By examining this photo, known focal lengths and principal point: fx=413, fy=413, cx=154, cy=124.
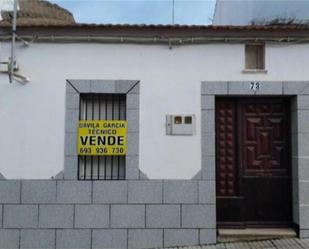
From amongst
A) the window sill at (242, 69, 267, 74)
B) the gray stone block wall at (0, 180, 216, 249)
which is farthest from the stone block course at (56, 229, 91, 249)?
→ the window sill at (242, 69, 267, 74)

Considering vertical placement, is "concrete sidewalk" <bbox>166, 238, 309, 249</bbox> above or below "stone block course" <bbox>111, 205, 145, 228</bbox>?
below

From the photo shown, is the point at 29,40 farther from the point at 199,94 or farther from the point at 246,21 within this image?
the point at 246,21

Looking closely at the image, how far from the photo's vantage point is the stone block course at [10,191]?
663 centimetres

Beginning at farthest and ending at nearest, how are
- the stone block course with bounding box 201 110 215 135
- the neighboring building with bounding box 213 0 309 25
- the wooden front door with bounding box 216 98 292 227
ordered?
the neighboring building with bounding box 213 0 309 25, the wooden front door with bounding box 216 98 292 227, the stone block course with bounding box 201 110 215 135

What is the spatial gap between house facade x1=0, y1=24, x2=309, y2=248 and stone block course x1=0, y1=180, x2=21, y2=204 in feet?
0.05

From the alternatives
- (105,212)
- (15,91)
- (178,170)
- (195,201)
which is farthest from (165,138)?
(15,91)

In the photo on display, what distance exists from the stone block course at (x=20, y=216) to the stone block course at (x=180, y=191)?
2114mm

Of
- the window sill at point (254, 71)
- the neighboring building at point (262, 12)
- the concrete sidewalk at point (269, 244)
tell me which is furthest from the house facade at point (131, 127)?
the neighboring building at point (262, 12)

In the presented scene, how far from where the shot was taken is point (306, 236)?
6.61 metres

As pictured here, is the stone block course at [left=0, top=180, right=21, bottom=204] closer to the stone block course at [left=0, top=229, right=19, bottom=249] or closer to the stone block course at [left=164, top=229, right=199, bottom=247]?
the stone block course at [left=0, top=229, right=19, bottom=249]

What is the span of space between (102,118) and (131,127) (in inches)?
21.6

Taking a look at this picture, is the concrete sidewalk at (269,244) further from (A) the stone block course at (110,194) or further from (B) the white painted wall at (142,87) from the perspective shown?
(A) the stone block course at (110,194)

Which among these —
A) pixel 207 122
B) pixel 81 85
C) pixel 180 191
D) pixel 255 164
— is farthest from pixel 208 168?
pixel 81 85

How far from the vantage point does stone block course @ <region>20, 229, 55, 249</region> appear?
6590 mm
